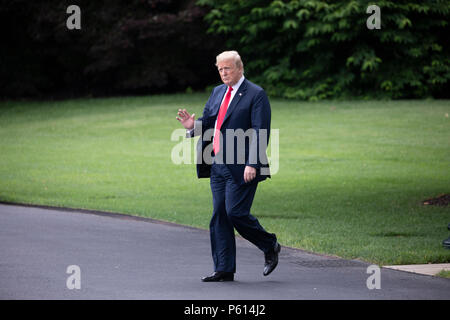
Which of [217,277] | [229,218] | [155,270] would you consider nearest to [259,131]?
[229,218]

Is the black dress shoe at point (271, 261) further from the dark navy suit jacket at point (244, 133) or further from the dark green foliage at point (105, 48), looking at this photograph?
the dark green foliage at point (105, 48)

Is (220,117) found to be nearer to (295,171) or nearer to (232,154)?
(232,154)

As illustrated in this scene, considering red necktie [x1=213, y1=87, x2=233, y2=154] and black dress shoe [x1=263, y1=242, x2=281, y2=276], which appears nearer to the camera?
red necktie [x1=213, y1=87, x2=233, y2=154]

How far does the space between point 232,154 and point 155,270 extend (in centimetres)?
151

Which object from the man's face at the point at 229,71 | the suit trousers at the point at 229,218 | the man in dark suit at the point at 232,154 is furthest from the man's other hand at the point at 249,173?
the man's face at the point at 229,71

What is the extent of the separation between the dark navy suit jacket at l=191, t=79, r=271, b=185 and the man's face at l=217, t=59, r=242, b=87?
11 centimetres

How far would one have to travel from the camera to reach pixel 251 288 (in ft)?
23.9

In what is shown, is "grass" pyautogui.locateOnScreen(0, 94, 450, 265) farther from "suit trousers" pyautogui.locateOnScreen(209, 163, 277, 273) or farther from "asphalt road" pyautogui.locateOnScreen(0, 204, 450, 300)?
"suit trousers" pyautogui.locateOnScreen(209, 163, 277, 273)

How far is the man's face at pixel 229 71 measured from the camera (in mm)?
7398

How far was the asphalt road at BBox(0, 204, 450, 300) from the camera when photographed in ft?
23.0

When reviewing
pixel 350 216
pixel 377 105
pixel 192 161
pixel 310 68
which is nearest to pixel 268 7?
pixel 310 68

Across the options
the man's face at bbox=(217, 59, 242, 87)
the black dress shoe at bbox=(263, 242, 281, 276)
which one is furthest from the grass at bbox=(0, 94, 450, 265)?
the man's face at bbox=(217, 59, 242, 87)

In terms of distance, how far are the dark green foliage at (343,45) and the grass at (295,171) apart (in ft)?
5.06

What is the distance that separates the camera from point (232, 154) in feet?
24.5
